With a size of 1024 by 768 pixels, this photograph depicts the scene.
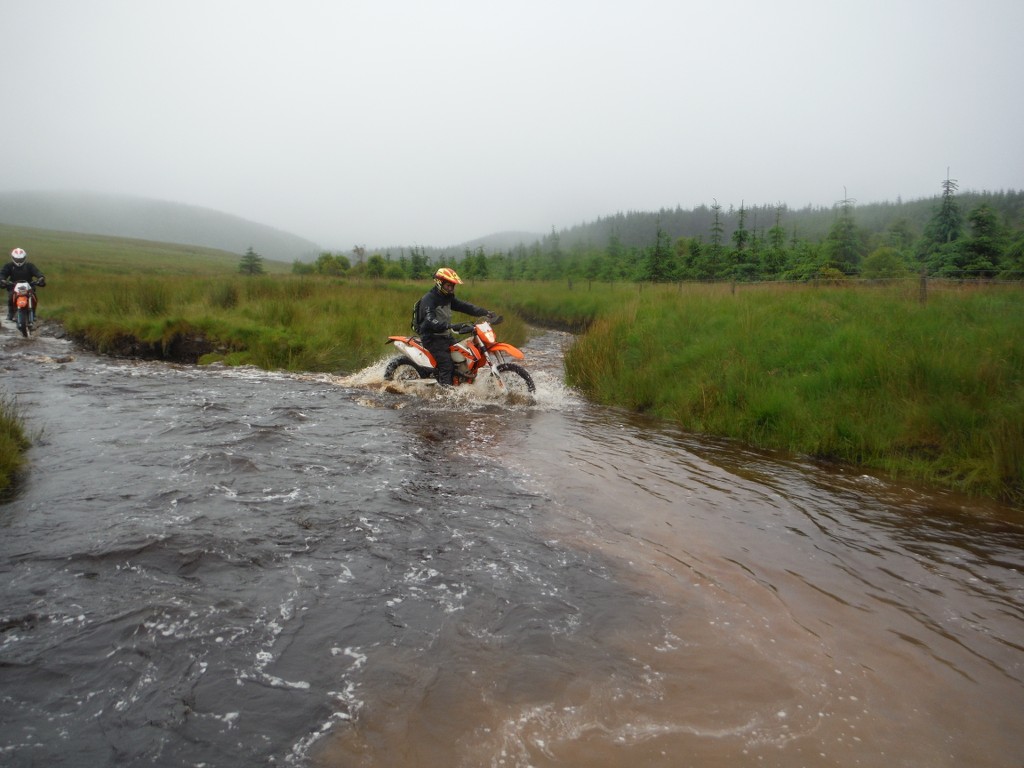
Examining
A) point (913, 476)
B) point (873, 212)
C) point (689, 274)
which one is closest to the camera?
point (913, 476)

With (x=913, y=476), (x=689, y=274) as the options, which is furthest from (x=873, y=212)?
(x=913, y=476)

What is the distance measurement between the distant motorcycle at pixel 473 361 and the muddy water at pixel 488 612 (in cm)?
345

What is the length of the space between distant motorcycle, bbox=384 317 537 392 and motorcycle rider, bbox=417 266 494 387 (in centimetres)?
10

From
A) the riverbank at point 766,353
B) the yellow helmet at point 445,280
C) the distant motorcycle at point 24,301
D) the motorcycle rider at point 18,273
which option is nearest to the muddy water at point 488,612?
the riverbank at point 766,353

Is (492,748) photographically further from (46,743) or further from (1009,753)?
(1009,753)

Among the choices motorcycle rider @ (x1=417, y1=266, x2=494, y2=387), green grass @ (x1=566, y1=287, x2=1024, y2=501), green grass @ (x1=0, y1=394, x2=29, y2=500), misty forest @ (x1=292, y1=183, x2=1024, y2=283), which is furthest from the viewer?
misty forest @ (x1=292, y1=183, x2=1024, y2=283)

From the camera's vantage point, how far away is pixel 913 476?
6.32 meters

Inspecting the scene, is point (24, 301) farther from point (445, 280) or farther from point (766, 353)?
point (766, 353)

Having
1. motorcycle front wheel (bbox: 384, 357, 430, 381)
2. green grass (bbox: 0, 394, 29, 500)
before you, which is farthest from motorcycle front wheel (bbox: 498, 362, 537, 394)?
green grass (bbox: 0, 394, 29, 500)

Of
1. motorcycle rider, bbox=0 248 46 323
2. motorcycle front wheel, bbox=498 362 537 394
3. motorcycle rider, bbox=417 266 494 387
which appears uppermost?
motorcycle rider, bbox=0 248 46 323

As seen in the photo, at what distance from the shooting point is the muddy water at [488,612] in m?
2.54

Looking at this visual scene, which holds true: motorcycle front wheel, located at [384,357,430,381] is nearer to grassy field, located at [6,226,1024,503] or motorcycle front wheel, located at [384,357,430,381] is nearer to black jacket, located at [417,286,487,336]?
black jacket, located at [417,286,487,336]

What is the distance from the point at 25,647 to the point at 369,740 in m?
1.93

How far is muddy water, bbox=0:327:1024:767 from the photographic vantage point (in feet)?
8.32
